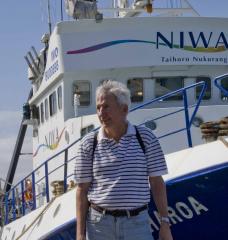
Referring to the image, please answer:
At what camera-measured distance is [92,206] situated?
421 cm

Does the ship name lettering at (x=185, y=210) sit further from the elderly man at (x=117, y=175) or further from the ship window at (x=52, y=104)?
the ship window at (x=52, y=104)

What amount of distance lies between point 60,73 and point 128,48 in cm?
115

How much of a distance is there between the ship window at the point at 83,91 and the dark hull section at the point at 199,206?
15.7 feet

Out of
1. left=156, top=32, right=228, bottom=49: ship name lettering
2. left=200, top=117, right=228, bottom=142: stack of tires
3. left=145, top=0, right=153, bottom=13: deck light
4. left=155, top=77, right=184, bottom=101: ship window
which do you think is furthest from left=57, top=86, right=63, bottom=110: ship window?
left=200, top=117, right=228, bottom=142: stack of tires

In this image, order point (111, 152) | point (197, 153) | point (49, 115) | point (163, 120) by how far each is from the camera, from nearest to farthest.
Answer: point (111, 152)
point (197, 153)
point (163, 120)
point (49, 115)

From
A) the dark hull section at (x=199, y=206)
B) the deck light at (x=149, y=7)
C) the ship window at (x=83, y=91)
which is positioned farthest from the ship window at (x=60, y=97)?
the dark hull section at (x=199, y=206)

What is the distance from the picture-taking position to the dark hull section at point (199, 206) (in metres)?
5.32

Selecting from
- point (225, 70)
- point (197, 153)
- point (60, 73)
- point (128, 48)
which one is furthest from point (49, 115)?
point (197, 153)

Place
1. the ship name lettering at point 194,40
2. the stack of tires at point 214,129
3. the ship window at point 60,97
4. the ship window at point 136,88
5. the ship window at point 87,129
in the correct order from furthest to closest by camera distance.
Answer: the ship window at point 60,97 < the ship name lettering at point 194,40 < the ship window at point 136,88 < the ship window at point 87,129 < the stack of tires at point 214,129

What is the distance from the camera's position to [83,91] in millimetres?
10156

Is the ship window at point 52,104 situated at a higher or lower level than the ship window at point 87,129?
higher

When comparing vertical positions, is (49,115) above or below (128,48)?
below

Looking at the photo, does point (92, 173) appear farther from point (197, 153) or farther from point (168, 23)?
point (168, 23)

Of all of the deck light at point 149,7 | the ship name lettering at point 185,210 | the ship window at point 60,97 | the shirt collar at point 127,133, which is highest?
the deck light at point 149,7
